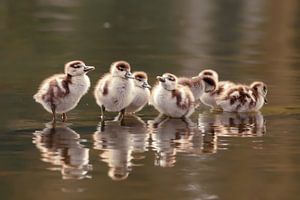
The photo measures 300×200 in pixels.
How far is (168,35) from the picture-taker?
73.8 ft

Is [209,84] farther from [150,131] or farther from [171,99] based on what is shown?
[150,131]

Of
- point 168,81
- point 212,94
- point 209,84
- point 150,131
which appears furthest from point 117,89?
point 212,94

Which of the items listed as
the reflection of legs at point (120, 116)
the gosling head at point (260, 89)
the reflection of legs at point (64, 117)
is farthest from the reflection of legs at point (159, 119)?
the gosling head at point (260, 89)

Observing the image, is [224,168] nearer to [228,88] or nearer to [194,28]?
[228,88]

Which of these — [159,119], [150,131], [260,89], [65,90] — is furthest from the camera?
[260,89]

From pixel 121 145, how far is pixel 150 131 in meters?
0.99

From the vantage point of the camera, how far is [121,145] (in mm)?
10086

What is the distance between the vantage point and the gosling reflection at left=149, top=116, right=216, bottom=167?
965 centimetres

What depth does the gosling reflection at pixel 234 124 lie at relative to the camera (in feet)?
36.3

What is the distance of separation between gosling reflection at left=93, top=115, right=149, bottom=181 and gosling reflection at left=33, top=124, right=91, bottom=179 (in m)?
0.20

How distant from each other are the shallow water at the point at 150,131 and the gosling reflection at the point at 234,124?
1 cm

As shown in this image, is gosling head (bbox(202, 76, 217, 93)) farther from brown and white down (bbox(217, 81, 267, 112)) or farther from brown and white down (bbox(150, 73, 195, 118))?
brown and white down (bbox(150, 73, 195, 118))

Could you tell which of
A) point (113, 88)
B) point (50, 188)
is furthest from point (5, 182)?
point (113, 88)

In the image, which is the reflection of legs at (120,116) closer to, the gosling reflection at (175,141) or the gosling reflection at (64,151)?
the gosling reflection at (175,141)
